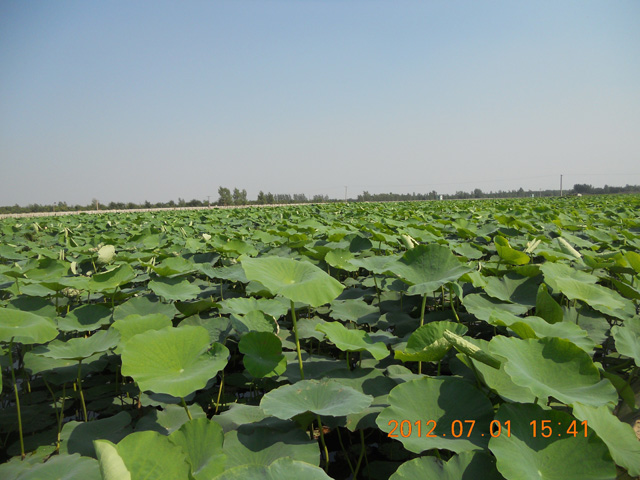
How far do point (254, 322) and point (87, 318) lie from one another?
924 millimetres

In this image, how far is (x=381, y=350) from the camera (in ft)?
4.40

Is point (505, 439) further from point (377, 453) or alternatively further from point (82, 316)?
point (82, 316)

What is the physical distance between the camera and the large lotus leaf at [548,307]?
1.55 m

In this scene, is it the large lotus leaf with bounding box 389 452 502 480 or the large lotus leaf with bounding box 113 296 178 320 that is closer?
the large lotus leaf with bounding box 389 452 502 480

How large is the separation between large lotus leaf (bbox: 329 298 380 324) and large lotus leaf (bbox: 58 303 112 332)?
46.6 inches

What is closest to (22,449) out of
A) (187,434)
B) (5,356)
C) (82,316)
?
(5,356)

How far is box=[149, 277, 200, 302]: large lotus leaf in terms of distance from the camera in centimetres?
201

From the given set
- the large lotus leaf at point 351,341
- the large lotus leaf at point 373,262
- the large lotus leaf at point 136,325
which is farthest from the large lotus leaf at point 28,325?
the large lotus leaf at point 373,262

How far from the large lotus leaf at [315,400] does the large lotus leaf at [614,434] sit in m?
0.53

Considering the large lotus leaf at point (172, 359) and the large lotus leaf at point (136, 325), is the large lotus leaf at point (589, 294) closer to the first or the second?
the large lotus leaf at point (172, 359)

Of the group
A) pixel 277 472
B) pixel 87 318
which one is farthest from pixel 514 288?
pixel 87 318

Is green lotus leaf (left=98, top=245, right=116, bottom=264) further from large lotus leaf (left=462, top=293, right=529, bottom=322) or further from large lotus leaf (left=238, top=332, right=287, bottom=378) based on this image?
large lotus leaf (left=462, top=293, right=529, bottom=322)

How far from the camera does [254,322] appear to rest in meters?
1.66

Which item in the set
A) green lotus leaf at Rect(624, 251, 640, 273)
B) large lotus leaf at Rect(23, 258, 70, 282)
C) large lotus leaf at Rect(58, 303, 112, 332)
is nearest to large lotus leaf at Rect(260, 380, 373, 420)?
large lotus leaf at Rect(58, 303, 112, 332)
